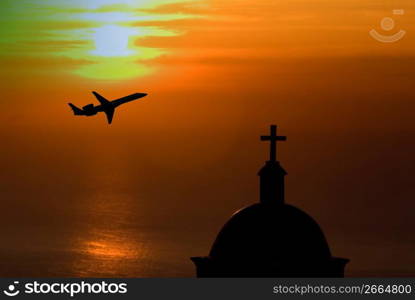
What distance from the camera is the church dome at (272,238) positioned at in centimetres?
4400

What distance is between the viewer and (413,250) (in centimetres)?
19550

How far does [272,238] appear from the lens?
44188mm

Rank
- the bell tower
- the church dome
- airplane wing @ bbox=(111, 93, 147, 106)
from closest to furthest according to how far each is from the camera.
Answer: the church dome < the bell tower < airplane wing @ bbox=(111, 93, 147, 106)

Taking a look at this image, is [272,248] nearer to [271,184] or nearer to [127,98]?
[271,184]

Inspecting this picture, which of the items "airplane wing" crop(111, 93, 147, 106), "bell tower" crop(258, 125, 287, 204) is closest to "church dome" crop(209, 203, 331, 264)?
"bell tower" crop(258, 125, 287, 204)

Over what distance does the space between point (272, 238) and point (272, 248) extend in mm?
339

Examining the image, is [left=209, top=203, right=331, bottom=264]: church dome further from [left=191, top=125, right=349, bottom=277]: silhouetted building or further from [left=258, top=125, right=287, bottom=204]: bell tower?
[left=258, top=125, right=287, bottom=204]: bell tower

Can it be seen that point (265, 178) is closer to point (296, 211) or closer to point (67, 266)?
point (296, 211)

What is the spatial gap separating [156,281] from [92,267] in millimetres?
134313

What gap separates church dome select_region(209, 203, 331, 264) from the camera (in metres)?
44.0

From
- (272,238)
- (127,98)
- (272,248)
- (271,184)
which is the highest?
(127,98)

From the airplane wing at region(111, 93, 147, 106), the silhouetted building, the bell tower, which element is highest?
the airplane wing at region(111, 93, 147, 106)

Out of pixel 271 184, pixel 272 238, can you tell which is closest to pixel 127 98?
pixel 271 184

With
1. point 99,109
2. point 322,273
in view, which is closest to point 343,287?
point 322,273
